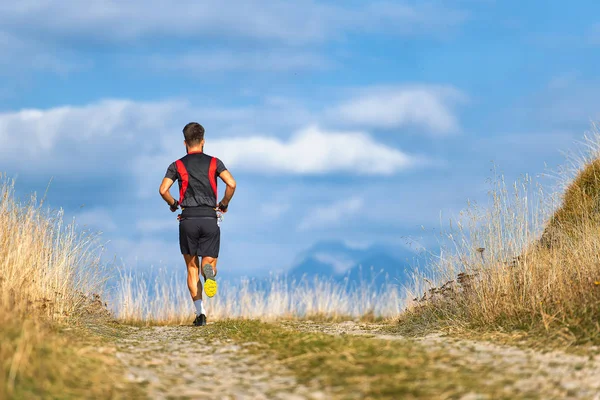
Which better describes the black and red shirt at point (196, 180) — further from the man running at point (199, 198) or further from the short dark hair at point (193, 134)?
the short dark hair at point (193, 134)

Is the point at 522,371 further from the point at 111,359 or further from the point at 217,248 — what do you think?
the point at 217,248

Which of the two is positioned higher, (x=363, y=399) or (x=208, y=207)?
(x=208, y=207)

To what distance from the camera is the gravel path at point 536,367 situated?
216 inches

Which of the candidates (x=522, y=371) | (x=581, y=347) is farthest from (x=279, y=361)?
(x=581, y=347)

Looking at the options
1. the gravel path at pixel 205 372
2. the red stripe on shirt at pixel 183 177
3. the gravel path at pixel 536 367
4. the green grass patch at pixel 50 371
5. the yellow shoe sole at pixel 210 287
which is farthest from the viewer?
the red stripe on shirt at pixel 183 177

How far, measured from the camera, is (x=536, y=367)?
6270 mm

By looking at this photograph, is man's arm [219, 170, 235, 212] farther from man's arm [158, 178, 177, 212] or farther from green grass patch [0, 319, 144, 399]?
green grass patch [0, 319, 144, 399]

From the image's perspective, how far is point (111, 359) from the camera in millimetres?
6191

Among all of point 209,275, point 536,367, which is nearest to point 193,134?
point 209,275

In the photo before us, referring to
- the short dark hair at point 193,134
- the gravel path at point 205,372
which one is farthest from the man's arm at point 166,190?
the gravel path at point 205,372

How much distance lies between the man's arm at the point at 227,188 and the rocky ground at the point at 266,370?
327 centimetres

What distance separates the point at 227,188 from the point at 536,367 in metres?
6.05

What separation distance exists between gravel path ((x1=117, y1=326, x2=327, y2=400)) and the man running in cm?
281

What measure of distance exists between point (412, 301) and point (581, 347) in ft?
16.5
